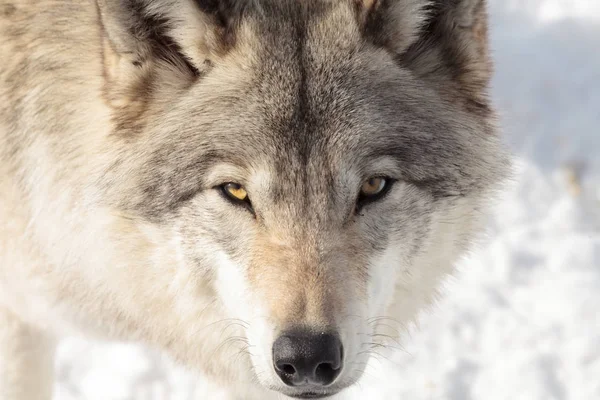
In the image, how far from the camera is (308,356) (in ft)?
8.05

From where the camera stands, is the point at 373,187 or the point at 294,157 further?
the point at 373,187

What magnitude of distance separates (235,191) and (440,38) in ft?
3.31

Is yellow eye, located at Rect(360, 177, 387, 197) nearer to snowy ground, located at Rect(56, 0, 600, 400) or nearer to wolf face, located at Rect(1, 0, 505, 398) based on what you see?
wolf face, located at Rect(1, 0, 505, 398)

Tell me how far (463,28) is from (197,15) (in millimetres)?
1010

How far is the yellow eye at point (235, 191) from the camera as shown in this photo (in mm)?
2701

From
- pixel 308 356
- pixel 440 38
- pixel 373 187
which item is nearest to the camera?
pixel 308 356

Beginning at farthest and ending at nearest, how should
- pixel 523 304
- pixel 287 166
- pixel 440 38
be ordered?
pixel 523 304 → pixel 440 38 → pixel 287 166

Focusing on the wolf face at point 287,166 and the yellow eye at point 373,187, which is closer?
the wolf face at point 287,166

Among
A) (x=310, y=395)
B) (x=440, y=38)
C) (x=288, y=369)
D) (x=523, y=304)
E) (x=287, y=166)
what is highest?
(x=440, y=38)

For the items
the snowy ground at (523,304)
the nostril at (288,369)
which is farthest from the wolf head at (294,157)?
the snowy ground at (523,304)

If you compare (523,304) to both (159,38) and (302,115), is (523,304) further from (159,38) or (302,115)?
(159,38)

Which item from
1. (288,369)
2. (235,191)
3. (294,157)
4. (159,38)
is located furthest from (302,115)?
(288,369)

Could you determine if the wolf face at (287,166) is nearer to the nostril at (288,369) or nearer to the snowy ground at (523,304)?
the nostril at (288,369)

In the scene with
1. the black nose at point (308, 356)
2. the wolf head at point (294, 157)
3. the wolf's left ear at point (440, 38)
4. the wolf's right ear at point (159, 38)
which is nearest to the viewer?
the black nose at point (308, 356)
